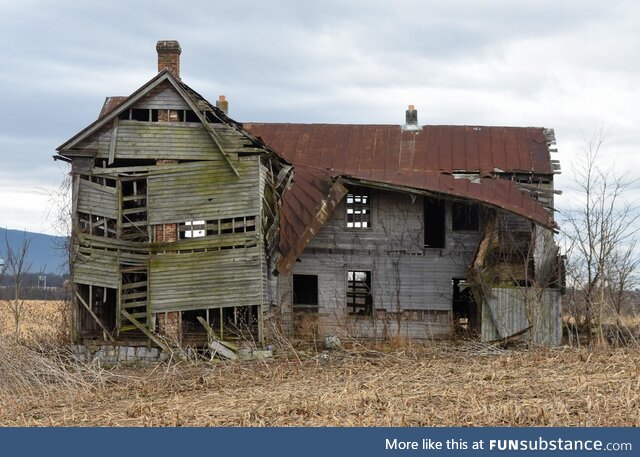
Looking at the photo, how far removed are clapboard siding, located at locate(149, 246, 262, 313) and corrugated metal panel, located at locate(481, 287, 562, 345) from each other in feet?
21.2

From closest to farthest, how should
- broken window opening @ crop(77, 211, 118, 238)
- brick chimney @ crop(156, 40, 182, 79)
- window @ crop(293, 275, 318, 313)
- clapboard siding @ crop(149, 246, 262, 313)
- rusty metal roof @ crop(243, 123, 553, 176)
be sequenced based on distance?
1. clapboard siding @ crop(149, 246, 262, 313)
2. broken window opening @ crop(77, 211, 118, 238)
3. brick chimney @ crop(156, 40, 182, 79)
4. window @ crop(293, 275, 318, 313)
5. rusty metal roof @ crop(243, 123, 553, 176)

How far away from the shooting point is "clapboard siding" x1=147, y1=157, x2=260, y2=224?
2336 cm

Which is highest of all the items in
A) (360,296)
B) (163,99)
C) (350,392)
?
(163,99)

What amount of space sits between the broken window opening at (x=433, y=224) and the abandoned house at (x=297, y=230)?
62 millimetres

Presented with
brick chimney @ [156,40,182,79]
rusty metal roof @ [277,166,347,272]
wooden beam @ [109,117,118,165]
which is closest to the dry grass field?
rusty metal roof @ [277,166,347,272]

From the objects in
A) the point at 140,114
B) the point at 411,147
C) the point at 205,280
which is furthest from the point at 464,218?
the point at 140,114

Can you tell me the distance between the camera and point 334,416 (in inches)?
500

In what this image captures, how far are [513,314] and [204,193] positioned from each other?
8.88 metres

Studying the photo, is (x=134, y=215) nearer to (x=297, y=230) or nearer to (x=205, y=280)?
(x=205, y=280)

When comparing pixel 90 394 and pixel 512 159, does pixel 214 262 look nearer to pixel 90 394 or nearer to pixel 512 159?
pixel 90 394

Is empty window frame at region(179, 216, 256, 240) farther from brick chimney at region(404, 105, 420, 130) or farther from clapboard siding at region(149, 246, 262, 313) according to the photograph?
brick chimney at region(404, 105, 420, 130)

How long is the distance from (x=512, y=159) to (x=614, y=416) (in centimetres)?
1766

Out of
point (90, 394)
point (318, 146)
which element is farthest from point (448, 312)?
point (90, 394)

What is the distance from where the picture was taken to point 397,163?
95.8ft
